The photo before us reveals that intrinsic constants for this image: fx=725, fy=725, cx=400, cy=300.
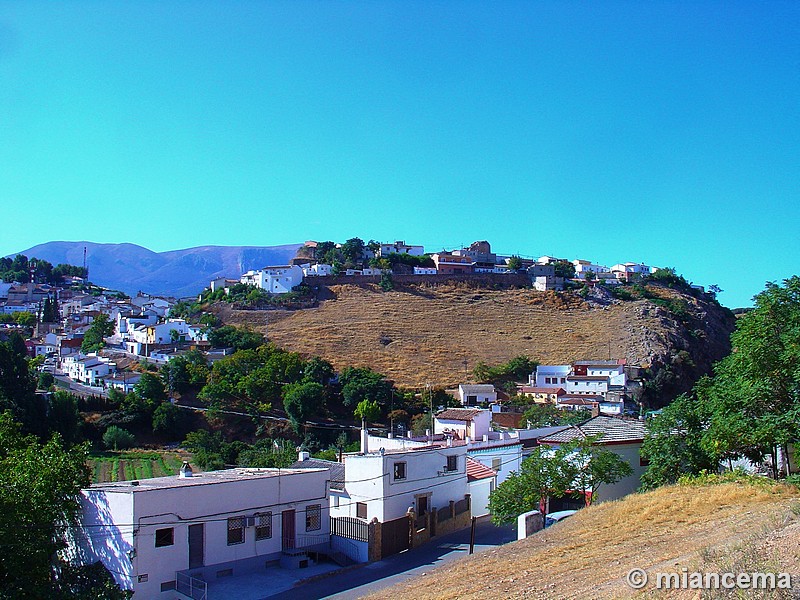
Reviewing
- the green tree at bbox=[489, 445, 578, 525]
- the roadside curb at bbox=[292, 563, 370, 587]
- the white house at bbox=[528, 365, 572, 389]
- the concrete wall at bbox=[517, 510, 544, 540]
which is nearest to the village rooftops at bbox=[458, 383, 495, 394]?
the white house at bbox=[528, 365, 572, 389]

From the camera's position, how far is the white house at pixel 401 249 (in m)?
89.1

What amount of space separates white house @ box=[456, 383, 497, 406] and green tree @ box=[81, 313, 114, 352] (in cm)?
3310

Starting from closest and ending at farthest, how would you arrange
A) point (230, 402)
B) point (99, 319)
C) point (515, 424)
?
point (515, 424) → point (230, 402) → point (99, 319)

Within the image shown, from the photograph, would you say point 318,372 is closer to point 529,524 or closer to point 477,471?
point 477,471

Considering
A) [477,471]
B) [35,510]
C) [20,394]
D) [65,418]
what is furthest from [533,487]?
[20,394]

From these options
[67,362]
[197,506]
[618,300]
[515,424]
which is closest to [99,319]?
[67,362]

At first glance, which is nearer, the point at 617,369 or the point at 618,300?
the point at 617,369

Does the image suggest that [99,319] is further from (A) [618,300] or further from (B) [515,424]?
(A) [618,300]

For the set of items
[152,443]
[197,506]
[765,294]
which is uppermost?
[765,294]

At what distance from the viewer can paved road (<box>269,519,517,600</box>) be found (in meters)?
14.4

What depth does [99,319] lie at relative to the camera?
6944 cm

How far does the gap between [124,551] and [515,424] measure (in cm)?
2962

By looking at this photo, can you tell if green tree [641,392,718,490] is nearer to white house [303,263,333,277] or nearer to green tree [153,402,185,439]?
green tree [153,402,185,439]

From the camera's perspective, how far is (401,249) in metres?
90.3
